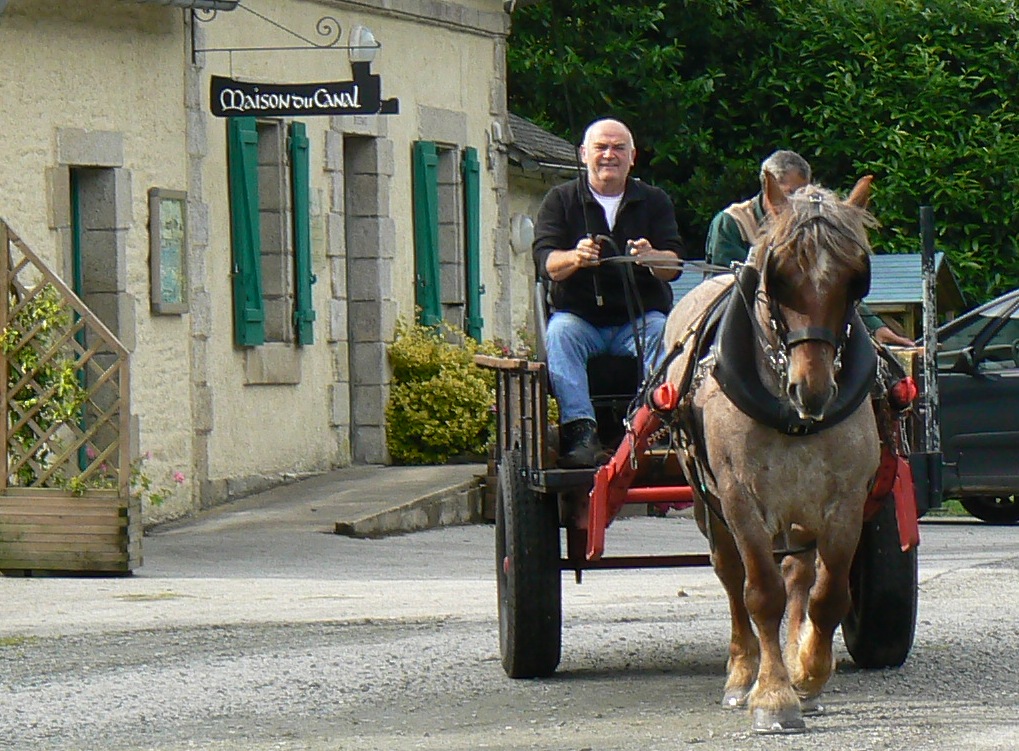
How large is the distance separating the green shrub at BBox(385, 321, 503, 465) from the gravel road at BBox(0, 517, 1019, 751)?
510cm

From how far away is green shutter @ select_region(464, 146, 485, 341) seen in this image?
2058cm

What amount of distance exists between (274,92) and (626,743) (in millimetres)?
9523

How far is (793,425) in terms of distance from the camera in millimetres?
6875

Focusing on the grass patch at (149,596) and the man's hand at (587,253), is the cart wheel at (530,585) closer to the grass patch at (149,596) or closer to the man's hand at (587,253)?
the man's hand at (587,253)

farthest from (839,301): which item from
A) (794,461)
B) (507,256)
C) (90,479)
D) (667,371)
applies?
(507,256)

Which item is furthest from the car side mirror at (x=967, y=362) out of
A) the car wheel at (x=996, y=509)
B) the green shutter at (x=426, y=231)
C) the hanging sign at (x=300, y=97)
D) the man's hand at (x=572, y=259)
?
the man's hand at (x=572, y=259)

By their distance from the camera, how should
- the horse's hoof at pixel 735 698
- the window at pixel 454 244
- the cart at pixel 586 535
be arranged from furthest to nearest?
the window at pixel 454 244 → the cart at pixel 586 535 → the horse's hoof at pixel 735 698

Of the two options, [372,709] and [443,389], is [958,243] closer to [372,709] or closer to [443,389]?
[443,389]

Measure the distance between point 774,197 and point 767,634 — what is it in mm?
1401

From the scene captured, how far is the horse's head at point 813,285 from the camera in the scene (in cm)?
665

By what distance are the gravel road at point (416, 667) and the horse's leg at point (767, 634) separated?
0.31ft

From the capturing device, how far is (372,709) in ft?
25.5

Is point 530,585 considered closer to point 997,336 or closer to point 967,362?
point 967,362

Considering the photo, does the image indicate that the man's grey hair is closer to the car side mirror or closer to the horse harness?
the horse harness
